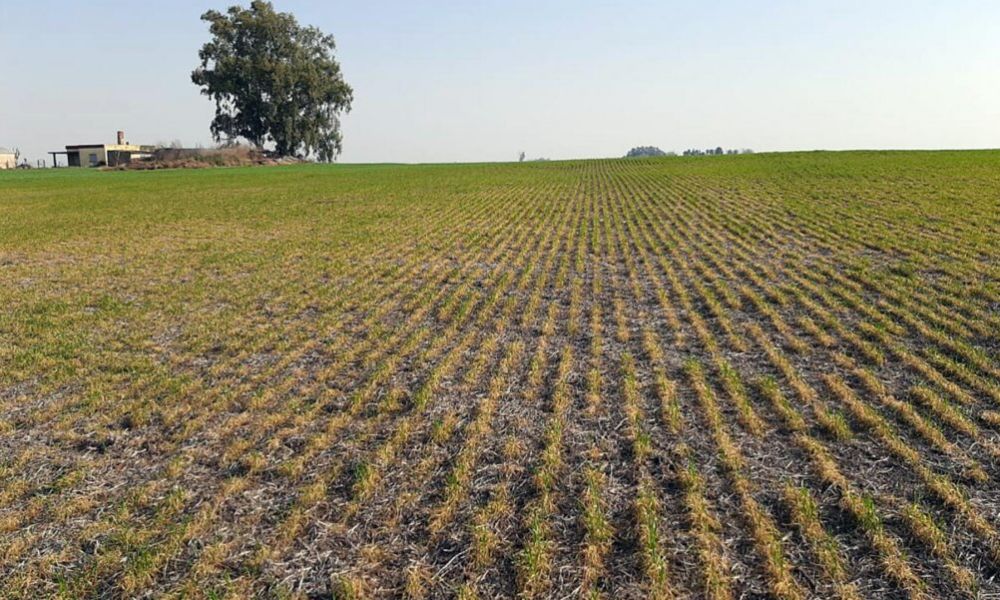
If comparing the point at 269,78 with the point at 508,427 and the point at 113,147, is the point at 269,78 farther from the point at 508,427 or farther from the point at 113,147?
the point at 508,427

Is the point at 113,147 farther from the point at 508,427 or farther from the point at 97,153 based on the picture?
the point at 508,427

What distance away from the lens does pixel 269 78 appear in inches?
2938

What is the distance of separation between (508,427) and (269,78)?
78240mm

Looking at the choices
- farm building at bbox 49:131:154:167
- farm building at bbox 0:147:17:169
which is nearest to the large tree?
farm building at bbox 49:131:154:167

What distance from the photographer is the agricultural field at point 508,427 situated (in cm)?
421

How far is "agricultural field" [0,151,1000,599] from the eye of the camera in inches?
166

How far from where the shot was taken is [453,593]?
3.97 meters

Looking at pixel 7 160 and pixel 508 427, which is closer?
pixel 508 427

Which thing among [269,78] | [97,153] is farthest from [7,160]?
[269,78]

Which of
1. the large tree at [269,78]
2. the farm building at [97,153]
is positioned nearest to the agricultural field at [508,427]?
the large tree at [269,78]

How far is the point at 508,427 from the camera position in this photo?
6.21 m

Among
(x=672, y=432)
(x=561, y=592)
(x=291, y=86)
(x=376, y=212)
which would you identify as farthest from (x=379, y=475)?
(x=291, y=86)

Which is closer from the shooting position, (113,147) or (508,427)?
(508,427)

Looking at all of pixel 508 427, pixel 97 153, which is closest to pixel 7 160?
pixel 97 153
